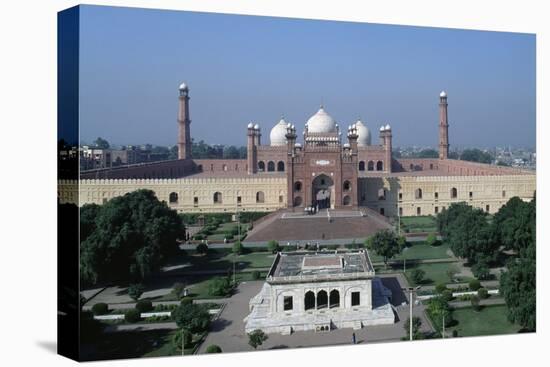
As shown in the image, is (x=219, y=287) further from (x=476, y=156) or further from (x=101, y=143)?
(x=476, y=156)

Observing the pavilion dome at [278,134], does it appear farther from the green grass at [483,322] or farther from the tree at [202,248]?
the green grass at [483,322]

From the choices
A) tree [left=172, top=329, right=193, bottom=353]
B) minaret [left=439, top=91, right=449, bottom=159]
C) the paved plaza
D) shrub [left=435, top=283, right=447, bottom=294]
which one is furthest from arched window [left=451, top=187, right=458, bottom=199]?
tree [left=172, top=329, right=193, bottom=353]

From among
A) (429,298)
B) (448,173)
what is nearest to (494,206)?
(448,173)

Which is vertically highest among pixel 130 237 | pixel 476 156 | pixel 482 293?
pixel 476 156

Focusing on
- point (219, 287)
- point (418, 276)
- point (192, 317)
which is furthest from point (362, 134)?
point (192, 317)

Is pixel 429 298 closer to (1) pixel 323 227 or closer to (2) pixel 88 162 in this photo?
(1) pixel 323 227
